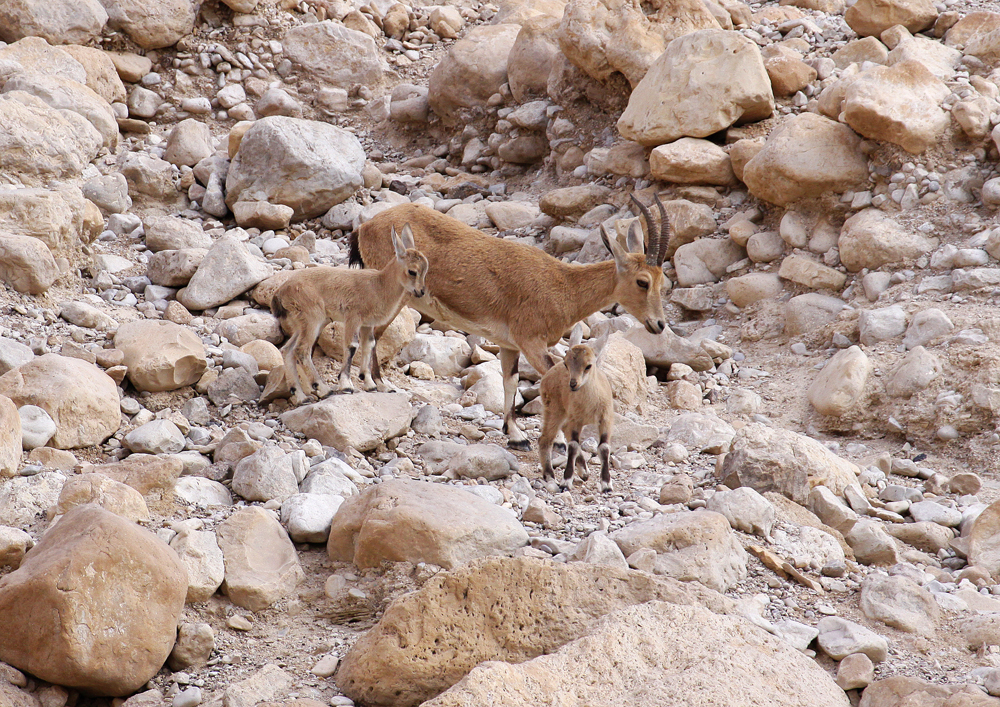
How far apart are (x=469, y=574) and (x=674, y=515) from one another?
1.65 meters

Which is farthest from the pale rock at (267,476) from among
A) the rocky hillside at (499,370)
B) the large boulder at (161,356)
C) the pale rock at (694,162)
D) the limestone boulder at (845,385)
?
the pale rock at (694,162)

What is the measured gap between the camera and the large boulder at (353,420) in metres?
7.09

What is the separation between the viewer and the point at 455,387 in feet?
29.8

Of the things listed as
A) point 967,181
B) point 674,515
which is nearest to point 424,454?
point 674,515

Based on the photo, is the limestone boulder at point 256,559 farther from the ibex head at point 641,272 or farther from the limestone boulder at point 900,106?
the limestone boulder at point 900,106

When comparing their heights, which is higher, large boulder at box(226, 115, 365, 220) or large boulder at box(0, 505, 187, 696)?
large boulder at box(0, 505, 187, 696)

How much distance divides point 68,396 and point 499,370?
412 cm

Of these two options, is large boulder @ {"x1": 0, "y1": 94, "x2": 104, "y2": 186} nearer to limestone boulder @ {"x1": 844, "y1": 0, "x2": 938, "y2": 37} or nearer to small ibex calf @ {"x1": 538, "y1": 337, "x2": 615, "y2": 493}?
small ibex calf @ {"x1": 538, "y1": 337, "x2": 615, "y2": 493}

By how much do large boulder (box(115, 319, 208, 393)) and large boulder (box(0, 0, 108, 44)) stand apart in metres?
7.60

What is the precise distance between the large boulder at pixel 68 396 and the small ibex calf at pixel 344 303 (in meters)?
1.71

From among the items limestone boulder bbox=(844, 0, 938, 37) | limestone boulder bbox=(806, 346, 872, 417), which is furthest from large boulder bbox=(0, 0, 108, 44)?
limestone boulder bbox=(806, 346, 872, 417)

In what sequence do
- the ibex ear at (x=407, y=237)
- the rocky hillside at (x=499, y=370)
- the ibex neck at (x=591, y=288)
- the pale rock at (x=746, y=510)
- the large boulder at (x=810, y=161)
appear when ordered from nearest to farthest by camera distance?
the rocky hillside at (x=499, y=370)
the pale rock at (x=746, y=510)
the ibex neck at (x=591, y=288)
the ibex ear at (x=407, y=237)
the large boulder at (x=810, y=161)

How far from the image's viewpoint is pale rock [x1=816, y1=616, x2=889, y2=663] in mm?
4777

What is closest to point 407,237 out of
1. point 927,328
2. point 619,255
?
point 619,255
